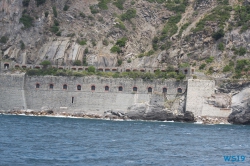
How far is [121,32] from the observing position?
3748 inches

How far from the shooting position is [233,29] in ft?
282

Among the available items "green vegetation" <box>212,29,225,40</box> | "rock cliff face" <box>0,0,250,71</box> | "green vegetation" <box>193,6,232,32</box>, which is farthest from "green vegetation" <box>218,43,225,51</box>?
"green vegetation" <box>193,6,232,32</box>

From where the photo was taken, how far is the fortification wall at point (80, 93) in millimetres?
77562

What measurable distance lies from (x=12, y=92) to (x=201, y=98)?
23983 millimetres

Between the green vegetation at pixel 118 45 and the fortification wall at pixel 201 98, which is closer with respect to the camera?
the fortification wall at pixel 201 98

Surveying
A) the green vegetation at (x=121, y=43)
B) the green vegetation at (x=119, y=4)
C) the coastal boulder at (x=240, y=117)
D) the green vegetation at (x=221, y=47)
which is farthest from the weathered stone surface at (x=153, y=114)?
the green vegetation at (x=119, y=4)

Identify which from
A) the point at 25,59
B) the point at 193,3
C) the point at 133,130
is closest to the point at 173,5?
the point at 193,3

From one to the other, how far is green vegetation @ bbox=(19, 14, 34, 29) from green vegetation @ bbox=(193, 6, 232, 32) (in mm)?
24312

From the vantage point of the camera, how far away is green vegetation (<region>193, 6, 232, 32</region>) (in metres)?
88.2

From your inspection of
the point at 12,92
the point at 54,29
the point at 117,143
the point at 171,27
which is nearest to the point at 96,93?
the point at 12,92

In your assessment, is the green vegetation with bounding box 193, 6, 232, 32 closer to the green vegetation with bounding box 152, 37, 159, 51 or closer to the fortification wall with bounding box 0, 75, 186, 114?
the green vegetation with bounding box 152, 37, 159, 51

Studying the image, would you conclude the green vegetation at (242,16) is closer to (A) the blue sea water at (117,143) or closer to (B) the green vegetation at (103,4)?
(A) the blue sea water at (117,143)

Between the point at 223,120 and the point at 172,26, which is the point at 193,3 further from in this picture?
the point at 223,120

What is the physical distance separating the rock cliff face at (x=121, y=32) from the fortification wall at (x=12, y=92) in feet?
A: 26.7
